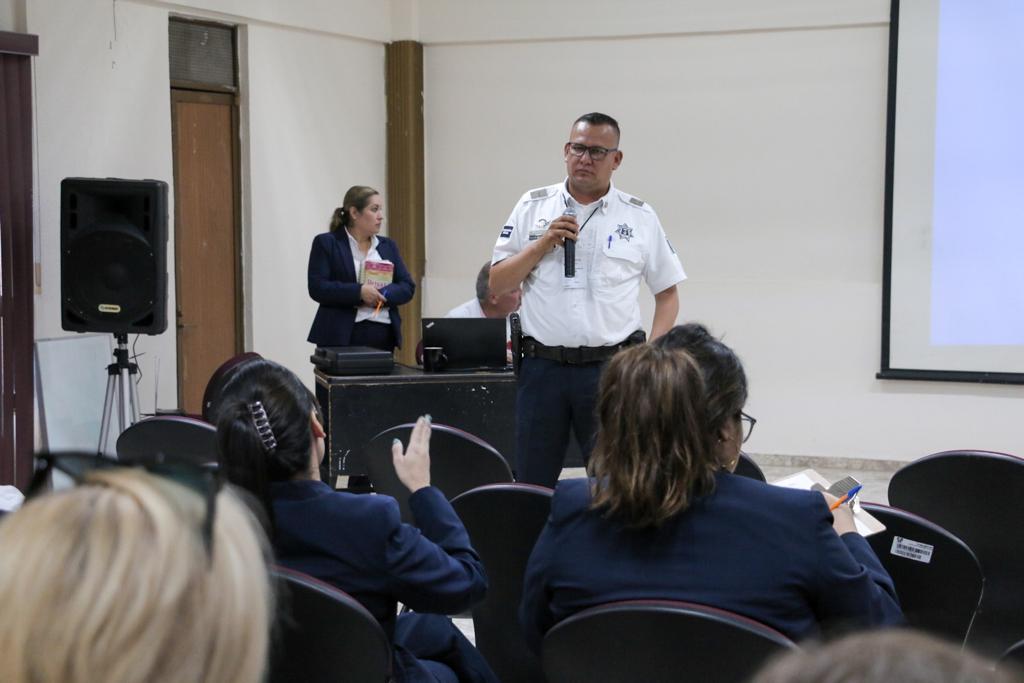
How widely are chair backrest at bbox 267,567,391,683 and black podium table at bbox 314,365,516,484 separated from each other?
2.99 meters

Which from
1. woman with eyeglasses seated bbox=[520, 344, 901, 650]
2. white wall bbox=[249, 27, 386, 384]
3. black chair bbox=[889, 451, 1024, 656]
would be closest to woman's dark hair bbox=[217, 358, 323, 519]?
woman with eyeglasses seated bbox=[520, 344, 901, 650]

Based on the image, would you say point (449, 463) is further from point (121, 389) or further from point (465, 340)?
point (121, 389)

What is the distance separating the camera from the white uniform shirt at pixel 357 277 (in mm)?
5426

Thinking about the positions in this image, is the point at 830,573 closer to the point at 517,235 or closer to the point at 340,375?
the point at 517,235

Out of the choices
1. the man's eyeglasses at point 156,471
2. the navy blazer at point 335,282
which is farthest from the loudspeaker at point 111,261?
the man's eyeglasses at point 156,471

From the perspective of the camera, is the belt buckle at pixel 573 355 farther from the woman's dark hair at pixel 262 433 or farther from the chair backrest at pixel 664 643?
the chair backrest at pixel 664 643

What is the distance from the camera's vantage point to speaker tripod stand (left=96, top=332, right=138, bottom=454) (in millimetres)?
5059

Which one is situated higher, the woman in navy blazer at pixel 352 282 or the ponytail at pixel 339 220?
the ponytail at pixel 339 220

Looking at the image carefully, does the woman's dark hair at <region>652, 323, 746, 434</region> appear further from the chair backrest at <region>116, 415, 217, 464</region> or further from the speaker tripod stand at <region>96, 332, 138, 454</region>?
the speaker tripod stand at <region>96, 332, 138, 454</region>

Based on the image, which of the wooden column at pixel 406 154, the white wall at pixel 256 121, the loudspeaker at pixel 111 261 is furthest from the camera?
the wooden column at pixel 406 154

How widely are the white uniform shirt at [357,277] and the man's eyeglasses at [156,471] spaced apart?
4.39m

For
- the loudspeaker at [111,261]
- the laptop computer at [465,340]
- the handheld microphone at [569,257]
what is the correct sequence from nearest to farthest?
1. the handheld microphone at [569,257]
2. the laptop computer at [465,340]
3. the loudspeaker at [111,261]

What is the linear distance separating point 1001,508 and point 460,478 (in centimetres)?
126

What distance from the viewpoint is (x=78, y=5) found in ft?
17.8
